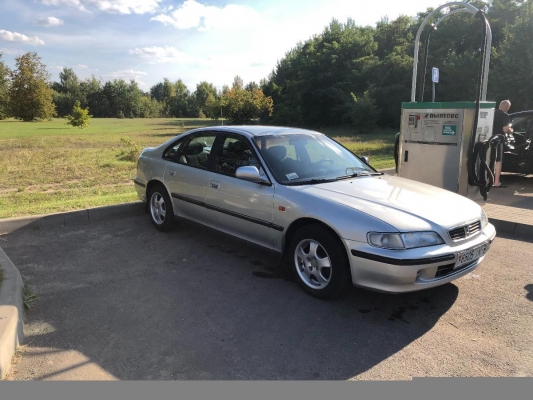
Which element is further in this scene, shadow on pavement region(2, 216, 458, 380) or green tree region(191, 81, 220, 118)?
green tree region(191, 81, 220, 118)

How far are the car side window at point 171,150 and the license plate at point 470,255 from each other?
389cm

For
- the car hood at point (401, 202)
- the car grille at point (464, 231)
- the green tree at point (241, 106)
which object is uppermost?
the green tree at point (241, 106)

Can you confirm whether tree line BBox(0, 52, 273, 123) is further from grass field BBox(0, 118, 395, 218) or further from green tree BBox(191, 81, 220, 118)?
grass field BBox(0, 118, 395, 218)

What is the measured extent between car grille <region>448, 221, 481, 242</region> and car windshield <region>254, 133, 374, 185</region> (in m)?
1.34

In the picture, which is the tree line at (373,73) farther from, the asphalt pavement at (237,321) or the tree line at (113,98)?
A: the asphalt pavement at (237,321)

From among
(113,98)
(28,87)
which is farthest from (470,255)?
(113,98)

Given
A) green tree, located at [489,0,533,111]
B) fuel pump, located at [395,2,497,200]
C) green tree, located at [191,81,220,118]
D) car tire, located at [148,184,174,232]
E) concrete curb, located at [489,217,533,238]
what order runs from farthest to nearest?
green tree, located at [191,81,220,118]
green tree, located at [489,0,533,111]
fuel pump, located at [395,2,497,200]
concrete curb, located at [489,217,533,238]
car tire, located at [148,184,174,232]

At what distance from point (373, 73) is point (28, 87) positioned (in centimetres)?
3713

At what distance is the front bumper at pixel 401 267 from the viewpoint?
3.36m

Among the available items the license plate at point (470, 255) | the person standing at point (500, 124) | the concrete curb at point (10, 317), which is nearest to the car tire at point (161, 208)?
the concrete curb at point (10, 317)


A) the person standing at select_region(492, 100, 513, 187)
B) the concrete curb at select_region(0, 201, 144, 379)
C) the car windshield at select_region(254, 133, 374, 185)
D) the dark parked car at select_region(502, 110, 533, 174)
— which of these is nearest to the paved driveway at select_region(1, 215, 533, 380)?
the concrete curb at select_region(0, 201, 144, 379)

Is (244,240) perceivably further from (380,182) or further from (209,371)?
(209,371)

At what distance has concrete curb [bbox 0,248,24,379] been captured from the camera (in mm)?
2830

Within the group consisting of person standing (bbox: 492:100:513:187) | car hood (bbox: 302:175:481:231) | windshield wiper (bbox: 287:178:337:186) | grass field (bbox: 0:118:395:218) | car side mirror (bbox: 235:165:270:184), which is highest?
person standing (bbox: 492:100:513:187)
